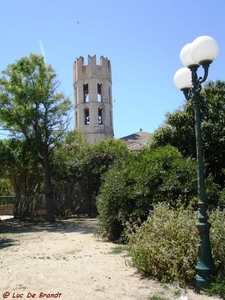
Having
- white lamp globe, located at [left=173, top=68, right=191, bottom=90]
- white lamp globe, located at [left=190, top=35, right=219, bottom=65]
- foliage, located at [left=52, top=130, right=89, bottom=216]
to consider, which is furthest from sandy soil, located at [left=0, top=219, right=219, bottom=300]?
foliage, located at [left=52, top=130, right=89, bottom=216]

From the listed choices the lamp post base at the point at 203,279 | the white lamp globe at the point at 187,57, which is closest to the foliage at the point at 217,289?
the lamp post base at the point at 203,279

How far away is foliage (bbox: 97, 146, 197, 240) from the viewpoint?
9344 mm

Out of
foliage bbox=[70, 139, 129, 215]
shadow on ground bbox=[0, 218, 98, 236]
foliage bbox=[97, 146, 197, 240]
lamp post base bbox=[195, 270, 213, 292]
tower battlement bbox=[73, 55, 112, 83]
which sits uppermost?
tower battlement bbox=[73, 55, 112, 83]

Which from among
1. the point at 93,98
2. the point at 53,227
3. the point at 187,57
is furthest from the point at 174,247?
the point at 93,98

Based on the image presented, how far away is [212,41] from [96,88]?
142ft

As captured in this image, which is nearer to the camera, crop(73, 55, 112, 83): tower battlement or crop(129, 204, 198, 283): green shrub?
crop(129, 204, 198, 283): green shrub

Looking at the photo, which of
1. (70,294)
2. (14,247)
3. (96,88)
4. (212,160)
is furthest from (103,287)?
(96,88)

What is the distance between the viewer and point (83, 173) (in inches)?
888

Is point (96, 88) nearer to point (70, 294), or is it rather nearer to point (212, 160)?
point (212, 160)

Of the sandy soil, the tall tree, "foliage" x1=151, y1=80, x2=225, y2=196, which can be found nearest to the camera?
the sandy soil

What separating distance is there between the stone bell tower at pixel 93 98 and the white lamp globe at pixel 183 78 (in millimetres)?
39589

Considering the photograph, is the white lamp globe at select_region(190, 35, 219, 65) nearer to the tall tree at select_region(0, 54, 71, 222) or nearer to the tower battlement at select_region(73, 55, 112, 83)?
the tall tree at select_region(0, 54, 71, 222)

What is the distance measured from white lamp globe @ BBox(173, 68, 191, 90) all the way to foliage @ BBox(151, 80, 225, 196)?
8.41m

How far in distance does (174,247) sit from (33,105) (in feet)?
50.1
